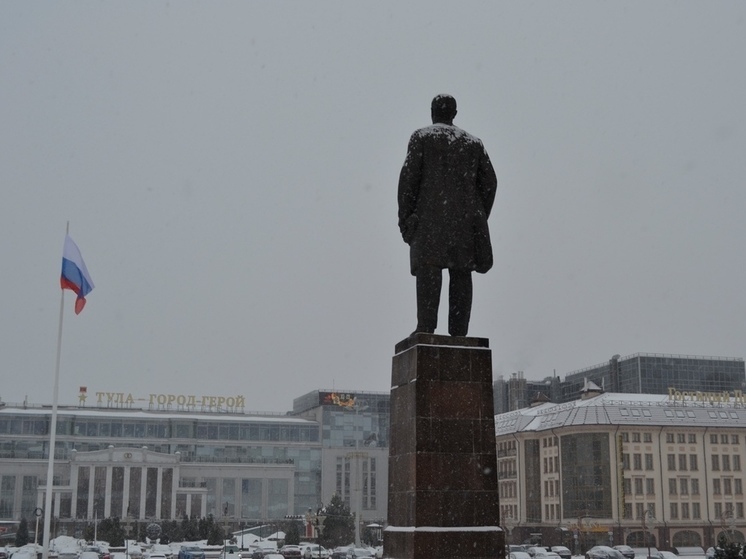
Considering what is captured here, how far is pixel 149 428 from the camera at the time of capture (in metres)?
102

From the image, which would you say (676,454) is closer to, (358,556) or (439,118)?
(358,556)

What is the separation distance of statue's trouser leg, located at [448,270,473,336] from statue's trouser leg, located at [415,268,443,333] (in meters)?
0.23

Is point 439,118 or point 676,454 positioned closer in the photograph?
point 439,118

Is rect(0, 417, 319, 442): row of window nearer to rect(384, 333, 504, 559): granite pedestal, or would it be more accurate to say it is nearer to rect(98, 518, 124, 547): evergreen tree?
rect(98, 518, 124, 547): evergreen tree

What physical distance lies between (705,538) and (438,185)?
71153 mm

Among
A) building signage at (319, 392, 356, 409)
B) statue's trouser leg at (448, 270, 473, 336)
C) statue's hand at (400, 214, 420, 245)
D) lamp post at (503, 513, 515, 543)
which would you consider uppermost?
building signage at (319, 392, 356, 409)

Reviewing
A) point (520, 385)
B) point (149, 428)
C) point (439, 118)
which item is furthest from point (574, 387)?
point (439, 118)

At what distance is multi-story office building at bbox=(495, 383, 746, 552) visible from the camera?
74688 mm

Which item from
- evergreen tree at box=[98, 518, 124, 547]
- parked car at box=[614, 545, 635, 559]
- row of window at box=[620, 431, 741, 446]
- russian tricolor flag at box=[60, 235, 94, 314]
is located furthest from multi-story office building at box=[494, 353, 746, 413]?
russian tricolor flag at box=[60, 235, 94, 314]

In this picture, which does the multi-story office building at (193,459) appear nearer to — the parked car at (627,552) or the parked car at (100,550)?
the parked car at (100,550)

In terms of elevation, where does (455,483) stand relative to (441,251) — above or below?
below

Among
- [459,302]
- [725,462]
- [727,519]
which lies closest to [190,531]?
[727,519]

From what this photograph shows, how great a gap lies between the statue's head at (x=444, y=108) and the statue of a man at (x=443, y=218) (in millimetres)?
200

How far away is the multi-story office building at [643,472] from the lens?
245 feet
